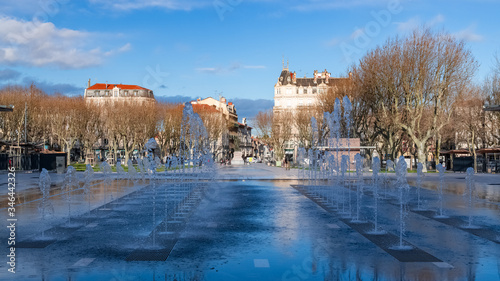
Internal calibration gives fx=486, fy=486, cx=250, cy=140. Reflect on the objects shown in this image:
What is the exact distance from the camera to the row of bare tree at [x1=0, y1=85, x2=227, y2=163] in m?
59.7

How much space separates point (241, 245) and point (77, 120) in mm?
60695

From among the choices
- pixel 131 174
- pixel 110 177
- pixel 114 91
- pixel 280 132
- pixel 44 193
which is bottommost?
pixel 110 177

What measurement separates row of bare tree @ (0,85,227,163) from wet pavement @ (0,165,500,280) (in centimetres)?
4591

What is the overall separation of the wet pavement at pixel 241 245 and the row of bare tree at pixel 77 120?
151 feet

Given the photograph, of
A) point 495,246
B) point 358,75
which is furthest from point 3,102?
point 495,246

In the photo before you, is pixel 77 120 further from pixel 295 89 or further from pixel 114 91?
pixel 295 89

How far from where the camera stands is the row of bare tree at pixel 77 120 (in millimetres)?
59719

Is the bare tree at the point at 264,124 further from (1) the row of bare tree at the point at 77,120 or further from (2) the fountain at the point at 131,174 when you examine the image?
(2) the fountain at the point at 131,174

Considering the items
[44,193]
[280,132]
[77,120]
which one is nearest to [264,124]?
[280,132]

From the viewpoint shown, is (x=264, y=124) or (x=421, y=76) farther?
(x=264, y=124)

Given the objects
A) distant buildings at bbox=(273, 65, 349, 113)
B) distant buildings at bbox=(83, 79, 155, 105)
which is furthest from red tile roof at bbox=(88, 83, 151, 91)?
distant buildings at bbox=(273, 65, 349, 113)

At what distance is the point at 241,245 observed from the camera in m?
10.8

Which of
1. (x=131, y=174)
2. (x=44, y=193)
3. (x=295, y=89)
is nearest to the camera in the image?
(x=44, y=193)

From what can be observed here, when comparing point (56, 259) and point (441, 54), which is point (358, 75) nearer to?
point (441, 54)
